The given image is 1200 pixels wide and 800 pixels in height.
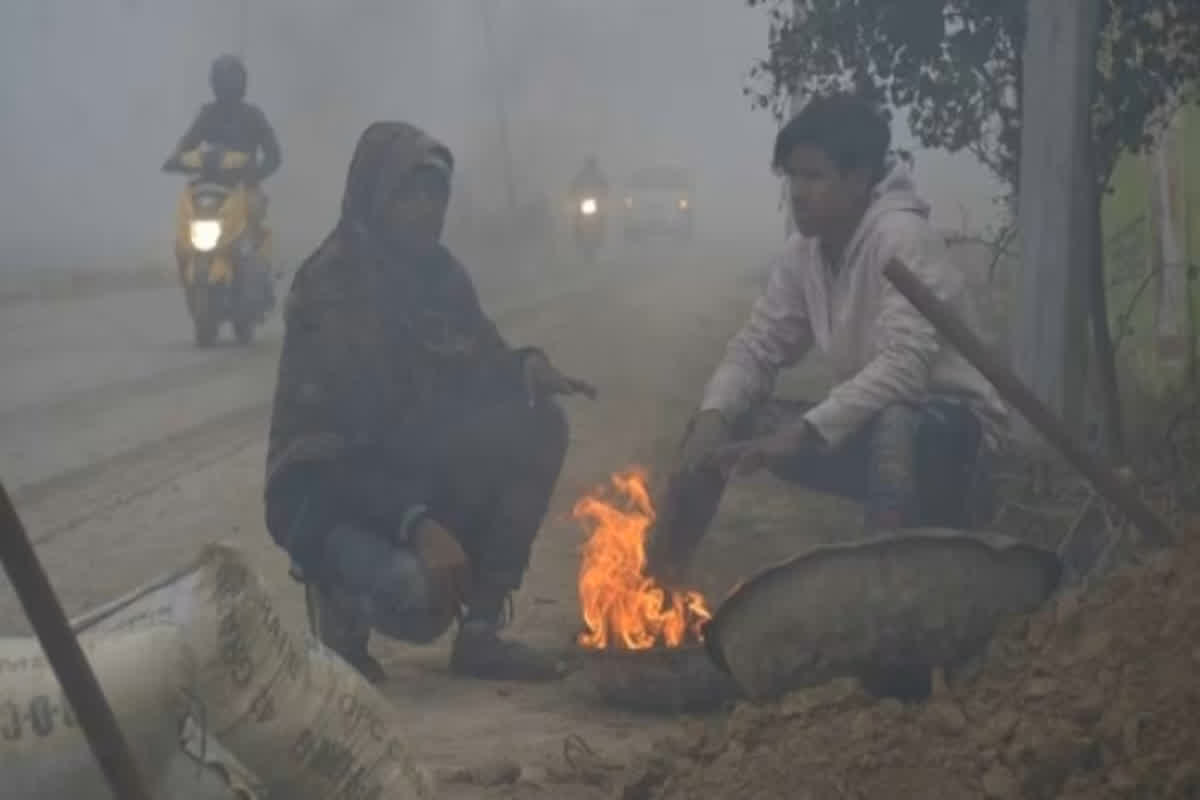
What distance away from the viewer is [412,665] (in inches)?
227

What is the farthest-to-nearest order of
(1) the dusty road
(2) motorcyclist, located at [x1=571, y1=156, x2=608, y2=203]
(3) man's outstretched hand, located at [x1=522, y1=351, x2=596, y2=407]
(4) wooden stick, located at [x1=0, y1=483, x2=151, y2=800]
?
(2) motorcyclist, located at [x1=571, y1=156, x2=608, y2=203] → (3) man's outstretched hand, located at [x1=522, y1=351, x2=596, y2=407] → (1) the dusty road → (4) wooden stick, located at [x1=0, y1=483, x2=151, y2=800]

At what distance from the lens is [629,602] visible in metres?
5.42

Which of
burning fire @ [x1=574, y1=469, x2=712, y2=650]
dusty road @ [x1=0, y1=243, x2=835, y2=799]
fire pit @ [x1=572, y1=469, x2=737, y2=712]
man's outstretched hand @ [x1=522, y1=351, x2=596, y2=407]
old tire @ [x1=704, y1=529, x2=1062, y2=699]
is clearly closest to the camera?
old tire @ [x1=704, y1=529, x2=1062, y2=699]

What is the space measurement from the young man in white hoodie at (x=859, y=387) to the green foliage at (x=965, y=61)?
2135mm

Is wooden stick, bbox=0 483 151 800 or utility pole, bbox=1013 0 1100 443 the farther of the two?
utility pole, bbox=1013 0 1100 443

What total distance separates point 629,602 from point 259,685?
7.87ft

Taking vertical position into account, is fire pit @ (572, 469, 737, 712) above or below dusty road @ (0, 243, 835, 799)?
above

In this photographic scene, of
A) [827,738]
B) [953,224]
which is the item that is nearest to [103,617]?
[827,738]

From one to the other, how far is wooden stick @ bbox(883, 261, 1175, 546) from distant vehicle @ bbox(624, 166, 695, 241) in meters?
38.7

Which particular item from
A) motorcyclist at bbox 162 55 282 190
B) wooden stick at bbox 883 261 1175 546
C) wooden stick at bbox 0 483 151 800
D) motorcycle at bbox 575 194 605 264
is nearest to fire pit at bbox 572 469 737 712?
wooden stick at bbox 883 261 1175 546

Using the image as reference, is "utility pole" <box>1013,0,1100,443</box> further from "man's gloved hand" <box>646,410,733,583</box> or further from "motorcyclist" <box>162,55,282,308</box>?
"motorcyclist" <box>162,55,282,308</box>

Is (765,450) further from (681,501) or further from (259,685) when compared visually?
(259,685)

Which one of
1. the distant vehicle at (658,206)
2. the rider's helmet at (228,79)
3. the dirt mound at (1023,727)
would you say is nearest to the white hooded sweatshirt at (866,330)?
the dirt mound at (1023,727)

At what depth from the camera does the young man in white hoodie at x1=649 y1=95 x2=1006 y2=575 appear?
5.23m
